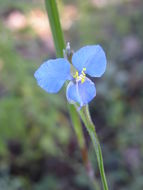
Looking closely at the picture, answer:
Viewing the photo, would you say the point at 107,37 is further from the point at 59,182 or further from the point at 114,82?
the point at 59,182

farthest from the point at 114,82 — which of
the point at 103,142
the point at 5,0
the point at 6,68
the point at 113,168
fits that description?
the point at 5,0

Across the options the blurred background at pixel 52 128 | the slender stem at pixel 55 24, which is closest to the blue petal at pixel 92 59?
the slender stem at pixel 55 24

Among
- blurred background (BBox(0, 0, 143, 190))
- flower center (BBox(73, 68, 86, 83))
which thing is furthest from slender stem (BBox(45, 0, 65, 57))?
blurred background (BBox(0, 0, 143, 190))

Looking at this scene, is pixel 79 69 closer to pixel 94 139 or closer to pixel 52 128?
pixel 94 139

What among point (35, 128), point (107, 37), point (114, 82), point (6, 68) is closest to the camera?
point (6, 68)

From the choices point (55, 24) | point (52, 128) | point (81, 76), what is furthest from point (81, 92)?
point (52, 128)

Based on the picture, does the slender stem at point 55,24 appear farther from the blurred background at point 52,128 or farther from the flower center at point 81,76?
the blurred background at point 52,128

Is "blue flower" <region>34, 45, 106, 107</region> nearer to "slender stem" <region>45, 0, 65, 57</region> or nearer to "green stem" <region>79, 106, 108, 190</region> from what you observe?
"green stem" <region>79, 106, 108, 190</region>

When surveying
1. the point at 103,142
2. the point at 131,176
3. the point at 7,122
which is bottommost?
the point at 131,176
